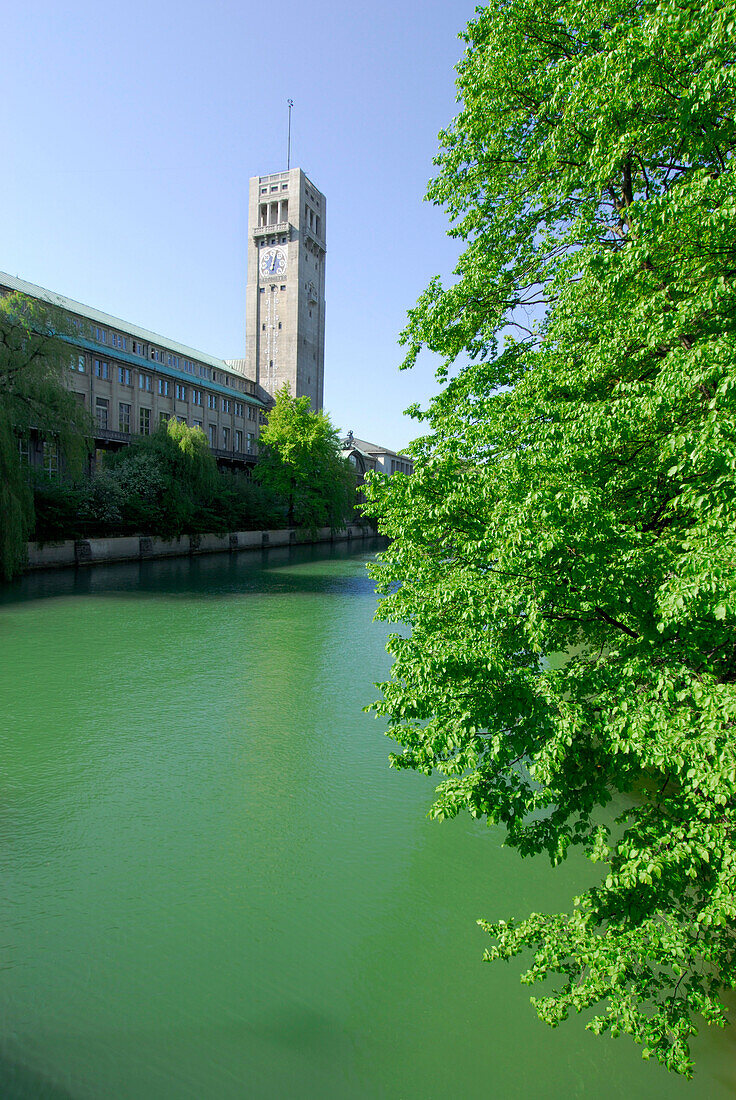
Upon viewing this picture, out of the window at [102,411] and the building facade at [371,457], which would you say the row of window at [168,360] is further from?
the building facade at [371,457]

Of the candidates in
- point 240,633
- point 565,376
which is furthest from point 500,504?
point 240,633

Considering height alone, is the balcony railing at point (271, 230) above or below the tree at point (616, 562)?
above

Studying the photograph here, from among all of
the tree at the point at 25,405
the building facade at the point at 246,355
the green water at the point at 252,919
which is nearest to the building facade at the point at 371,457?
the building facade at the point at 246,355

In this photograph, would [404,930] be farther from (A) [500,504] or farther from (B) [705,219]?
(B) [705,219]

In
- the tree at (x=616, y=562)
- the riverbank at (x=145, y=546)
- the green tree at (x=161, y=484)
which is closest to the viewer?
the tree at (x=616, y=562)

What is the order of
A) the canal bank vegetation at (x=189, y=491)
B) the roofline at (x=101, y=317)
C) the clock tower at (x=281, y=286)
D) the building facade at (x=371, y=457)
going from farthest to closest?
1. the building facade at (x=371, y=457)
2. the clock tower at (x=281, y=286)
3. the roofline at (x=101, y=317)
4. the canal bank vegetation at (x=189, y=491)

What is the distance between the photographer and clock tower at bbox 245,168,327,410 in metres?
89.2

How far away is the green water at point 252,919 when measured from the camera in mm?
5344

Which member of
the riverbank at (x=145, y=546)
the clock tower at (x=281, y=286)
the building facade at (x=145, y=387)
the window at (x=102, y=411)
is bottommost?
the riverbank at (x=145, y=546)

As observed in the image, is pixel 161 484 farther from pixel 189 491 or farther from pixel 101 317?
pixel 101 317

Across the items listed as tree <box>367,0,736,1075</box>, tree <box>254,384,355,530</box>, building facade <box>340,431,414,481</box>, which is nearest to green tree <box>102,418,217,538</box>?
tree <box>254,384,355,530</box>

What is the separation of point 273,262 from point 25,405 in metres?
69.9

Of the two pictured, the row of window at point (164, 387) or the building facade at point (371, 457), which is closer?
the row of window at point (164, 387)

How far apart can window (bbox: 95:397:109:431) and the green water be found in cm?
4311
